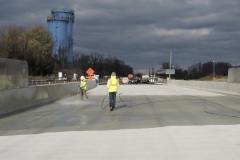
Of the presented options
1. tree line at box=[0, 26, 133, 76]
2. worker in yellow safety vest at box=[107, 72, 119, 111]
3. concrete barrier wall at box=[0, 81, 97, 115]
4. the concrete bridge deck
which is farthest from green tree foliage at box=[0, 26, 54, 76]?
the concrete bridge deck

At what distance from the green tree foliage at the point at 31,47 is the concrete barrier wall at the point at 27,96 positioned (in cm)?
5489

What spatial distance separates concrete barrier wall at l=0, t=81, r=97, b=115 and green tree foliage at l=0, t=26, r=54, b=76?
5489cm

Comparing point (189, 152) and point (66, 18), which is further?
point (66, 18)

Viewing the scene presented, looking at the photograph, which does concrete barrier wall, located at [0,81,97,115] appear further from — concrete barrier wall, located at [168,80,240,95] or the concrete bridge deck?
concrete barrier wall, located at [168,80,240,95]

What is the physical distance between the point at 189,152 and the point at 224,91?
112ft

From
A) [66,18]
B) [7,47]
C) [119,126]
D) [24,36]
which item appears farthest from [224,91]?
[66,18]

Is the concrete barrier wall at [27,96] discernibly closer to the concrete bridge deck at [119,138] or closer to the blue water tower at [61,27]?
the concrete bridge deck at [119,138]

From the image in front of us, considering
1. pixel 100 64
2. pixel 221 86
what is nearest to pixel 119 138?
pixel 221 86

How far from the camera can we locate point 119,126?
13.5 m

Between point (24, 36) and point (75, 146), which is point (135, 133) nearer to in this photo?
point (75, 146)

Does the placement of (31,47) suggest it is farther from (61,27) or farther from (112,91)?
(112,91)

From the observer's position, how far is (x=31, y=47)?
91812 millimetres

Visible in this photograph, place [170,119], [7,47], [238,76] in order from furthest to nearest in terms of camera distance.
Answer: [7,47] → [238,76] → [170,119]

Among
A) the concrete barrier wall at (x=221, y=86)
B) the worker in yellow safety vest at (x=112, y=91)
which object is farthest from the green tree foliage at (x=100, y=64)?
the worker in yellow safety vest at (x=112, y=91)
